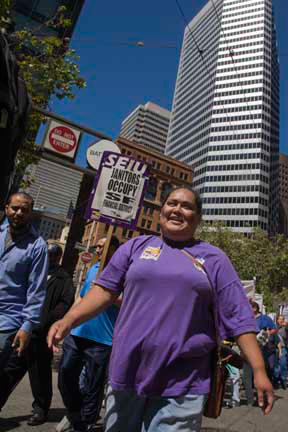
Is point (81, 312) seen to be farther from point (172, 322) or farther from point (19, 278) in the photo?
point (19, 278)

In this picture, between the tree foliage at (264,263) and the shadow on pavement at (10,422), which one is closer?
the shadow on pavement at (10,422)

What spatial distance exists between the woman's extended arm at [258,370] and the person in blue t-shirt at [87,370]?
2.06m

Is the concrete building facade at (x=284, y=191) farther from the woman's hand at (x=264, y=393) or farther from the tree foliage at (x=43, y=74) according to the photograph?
the woman's hand at (x=264, y=393)

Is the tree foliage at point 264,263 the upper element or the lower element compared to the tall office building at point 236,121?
lower

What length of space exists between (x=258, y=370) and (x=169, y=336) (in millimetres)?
438

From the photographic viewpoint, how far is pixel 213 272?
6.14 ft

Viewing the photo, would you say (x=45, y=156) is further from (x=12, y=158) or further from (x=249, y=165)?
(x=249, y=165)

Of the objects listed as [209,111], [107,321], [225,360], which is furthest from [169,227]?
[209,111]

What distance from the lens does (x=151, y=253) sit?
6.38 ft

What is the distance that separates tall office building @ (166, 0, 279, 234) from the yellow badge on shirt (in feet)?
334

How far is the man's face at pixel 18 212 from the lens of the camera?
10.5ft

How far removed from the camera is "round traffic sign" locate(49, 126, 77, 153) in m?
7.34

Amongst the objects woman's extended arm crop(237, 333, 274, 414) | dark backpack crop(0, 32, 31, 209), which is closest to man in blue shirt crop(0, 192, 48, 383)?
dark backpack crop(0, 32, 31, 209)

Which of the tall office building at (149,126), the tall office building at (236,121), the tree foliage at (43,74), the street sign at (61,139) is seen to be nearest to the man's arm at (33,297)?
the street sign at (61,139)
